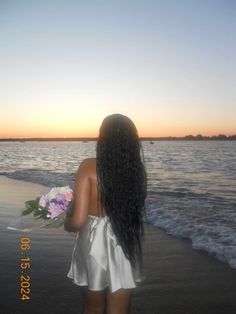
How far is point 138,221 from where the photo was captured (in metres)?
2.91

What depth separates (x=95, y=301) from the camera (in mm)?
2744

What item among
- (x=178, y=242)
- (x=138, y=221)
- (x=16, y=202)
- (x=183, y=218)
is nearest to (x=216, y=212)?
(x=183, y=218)

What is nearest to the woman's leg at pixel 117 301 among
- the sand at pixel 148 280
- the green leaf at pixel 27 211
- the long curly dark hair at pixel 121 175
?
the long curly dark hair at pixel 121 175

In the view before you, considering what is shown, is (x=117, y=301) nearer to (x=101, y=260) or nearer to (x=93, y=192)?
(x=101, y=260)

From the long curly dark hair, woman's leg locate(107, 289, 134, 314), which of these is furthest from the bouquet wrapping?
woman's leg locate(107, 289, 134, 314)

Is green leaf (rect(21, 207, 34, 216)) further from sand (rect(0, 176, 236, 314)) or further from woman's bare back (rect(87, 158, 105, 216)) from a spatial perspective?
sand (rect(0, 176, 236, 314))

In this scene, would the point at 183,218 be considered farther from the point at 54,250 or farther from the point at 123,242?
the point at 123,242

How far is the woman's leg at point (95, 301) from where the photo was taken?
2736 mm

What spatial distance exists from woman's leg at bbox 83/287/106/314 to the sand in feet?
6.52

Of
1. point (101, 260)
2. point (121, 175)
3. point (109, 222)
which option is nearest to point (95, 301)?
point (101, 260)

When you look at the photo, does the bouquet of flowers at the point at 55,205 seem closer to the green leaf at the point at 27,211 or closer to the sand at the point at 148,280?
the green leaf at the point at 27,211

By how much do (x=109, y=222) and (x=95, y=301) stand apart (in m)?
0.59

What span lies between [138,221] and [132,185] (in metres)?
0.32

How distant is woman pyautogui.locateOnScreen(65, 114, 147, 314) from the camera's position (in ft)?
8.79
